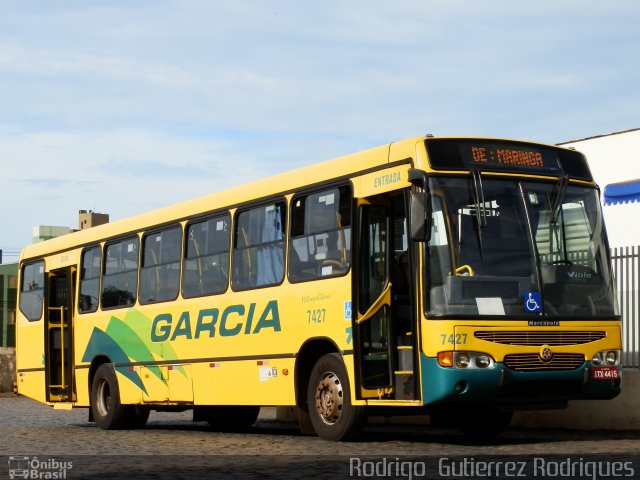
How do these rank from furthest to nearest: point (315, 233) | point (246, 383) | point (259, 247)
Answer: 1. point (246, 383)
2. point (259, 247)
3. point (315, 233)

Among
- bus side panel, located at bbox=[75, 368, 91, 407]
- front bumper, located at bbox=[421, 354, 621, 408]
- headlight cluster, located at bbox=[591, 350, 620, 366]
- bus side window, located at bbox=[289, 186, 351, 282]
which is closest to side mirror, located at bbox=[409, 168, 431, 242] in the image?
front bumper, located at bbox=[421, 354, 621, 408]

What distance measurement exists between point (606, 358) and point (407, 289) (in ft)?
7.44

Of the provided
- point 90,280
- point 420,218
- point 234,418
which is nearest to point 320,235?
point 420,218

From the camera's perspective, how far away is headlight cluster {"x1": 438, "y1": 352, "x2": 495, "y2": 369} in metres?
12.9

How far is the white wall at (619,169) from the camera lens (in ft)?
87.2

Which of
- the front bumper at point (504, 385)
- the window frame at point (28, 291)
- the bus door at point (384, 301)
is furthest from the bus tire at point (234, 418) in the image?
the front bumper at point (504, 385)

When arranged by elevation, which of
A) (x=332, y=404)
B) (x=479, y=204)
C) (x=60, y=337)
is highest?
(x=479, y=204)

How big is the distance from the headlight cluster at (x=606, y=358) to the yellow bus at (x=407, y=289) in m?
0.02

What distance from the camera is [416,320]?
13211 mm

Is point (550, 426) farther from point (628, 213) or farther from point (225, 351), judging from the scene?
point (628, 213)

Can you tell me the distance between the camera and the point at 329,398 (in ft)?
48.3

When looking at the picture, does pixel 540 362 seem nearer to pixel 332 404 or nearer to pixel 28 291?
pixel 332 404

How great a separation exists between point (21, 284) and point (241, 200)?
28.2 feet

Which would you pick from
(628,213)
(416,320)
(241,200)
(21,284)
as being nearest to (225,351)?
(241,200)
